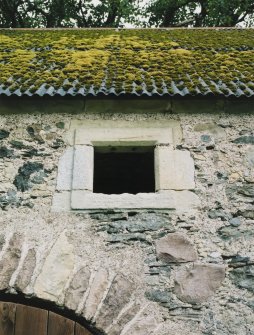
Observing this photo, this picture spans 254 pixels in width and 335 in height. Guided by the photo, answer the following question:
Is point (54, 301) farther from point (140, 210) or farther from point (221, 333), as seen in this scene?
point (221, 333)

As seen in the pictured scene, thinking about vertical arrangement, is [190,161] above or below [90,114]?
below

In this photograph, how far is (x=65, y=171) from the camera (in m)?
4.08

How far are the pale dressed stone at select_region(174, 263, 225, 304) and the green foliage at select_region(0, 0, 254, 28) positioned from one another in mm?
9301

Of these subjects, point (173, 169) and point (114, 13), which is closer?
point (173, 169)

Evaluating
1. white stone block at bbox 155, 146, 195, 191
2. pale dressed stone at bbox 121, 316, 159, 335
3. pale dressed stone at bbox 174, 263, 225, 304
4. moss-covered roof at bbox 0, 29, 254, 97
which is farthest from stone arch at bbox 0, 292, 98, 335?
moss-covered roof at bbox 0, 29, 254, 97

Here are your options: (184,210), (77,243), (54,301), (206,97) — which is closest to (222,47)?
(206,97)

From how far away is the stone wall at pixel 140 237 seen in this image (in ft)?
11.7

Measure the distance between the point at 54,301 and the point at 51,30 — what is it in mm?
5427

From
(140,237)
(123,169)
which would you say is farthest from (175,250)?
(123,169)

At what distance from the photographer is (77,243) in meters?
3.79

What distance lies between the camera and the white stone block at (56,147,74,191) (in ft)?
13.2

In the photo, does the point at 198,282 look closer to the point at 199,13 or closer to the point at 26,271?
the point at 26,271

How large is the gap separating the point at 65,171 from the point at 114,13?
29.9 ft

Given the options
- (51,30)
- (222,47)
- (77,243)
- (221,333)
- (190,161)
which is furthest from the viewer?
(51,30)
